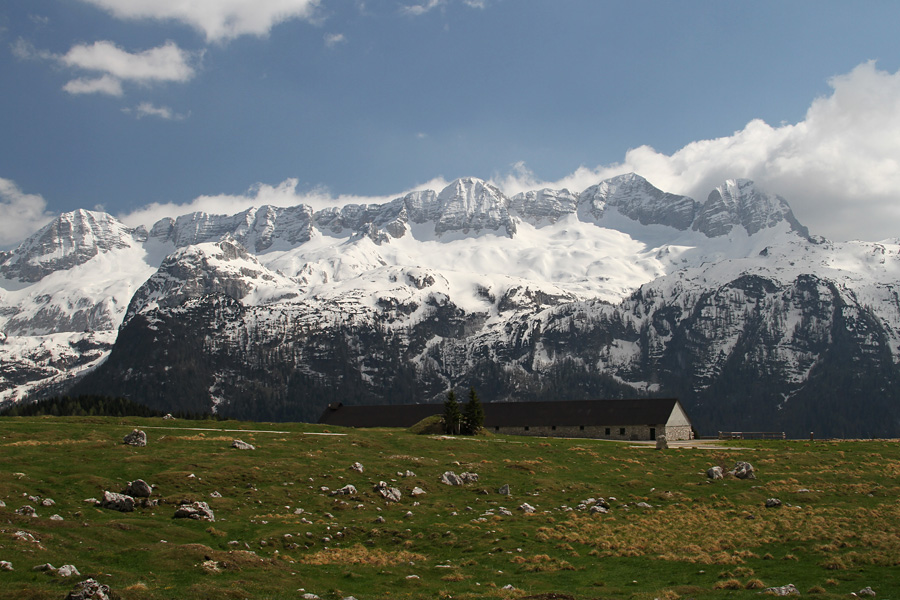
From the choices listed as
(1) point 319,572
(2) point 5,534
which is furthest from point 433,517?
(2) point 5,534

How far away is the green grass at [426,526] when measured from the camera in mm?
30500

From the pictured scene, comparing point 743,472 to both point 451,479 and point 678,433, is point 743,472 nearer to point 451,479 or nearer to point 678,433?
point 451,479

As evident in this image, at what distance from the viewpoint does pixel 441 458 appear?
65125 millimetres

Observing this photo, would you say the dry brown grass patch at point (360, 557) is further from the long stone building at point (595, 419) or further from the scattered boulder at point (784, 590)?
the long stone building at point (595, 419)

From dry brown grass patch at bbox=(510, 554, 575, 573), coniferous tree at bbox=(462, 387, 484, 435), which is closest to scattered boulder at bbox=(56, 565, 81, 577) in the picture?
dry brown grass patch at bbox=(510, 554, 575, 573)

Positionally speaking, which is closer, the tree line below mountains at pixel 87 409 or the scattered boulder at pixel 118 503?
the scattered boulder at pixel 118 503

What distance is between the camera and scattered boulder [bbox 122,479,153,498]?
42.8 metres

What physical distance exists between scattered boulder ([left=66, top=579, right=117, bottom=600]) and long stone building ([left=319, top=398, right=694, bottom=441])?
10131cm

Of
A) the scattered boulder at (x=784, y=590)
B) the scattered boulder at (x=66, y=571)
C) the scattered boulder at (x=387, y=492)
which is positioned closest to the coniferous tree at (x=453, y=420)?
the scattered boulder at (x=387, y=492)

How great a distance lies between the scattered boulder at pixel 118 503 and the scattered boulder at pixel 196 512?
96.6 inches

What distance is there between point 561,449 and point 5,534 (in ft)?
181

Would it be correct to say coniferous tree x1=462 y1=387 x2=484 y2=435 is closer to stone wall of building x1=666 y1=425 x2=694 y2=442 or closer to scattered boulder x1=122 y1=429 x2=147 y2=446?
stone wall of building x1=666 y1=425 x2=694 y2=442

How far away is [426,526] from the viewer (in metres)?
42.3

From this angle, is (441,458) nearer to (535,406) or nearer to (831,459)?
(831,459)
